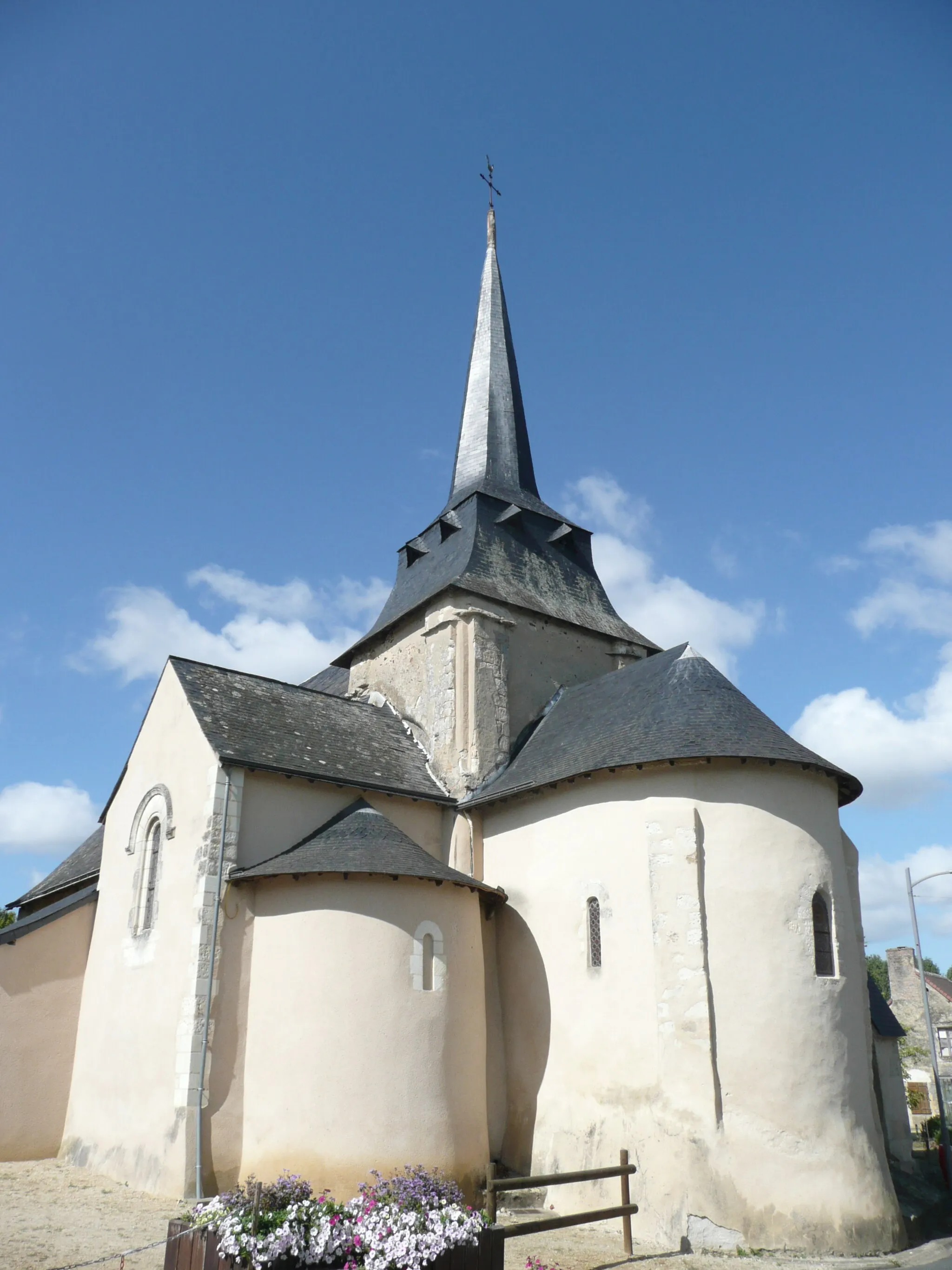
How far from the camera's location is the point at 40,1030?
53.1ft

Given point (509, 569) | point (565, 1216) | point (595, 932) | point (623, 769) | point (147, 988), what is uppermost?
point (509, 569)

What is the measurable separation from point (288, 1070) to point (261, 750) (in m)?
4.69

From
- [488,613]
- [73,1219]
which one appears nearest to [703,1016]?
[73,1219]

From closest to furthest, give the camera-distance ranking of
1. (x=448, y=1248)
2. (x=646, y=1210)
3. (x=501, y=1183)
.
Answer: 1. (x=448, y=1248)
2. (x=501, y=1183)
3. (x=646, y=1210)

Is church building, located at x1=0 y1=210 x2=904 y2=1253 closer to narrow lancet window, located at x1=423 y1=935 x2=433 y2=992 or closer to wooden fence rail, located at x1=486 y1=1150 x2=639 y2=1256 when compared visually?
narrow lancet window, located at x1=423 y1=935 x2=433 y2=992

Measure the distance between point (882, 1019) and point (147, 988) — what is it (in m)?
14.4

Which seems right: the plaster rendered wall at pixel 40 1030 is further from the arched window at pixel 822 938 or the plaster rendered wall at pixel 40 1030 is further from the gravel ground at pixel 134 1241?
the arched window at pixel 822 938

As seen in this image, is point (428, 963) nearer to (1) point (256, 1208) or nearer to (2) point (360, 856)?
(2) point (360, 856)

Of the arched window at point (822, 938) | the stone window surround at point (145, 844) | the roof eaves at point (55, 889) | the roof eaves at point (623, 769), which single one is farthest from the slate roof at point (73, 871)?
the arched window at point (822, 938)

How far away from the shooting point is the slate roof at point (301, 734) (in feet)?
48.8

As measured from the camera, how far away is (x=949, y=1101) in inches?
1330

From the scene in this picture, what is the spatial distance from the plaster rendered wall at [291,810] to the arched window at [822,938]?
21.4 feet

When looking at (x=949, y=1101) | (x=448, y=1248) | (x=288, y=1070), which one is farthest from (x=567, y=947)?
(x=949, y=1101)

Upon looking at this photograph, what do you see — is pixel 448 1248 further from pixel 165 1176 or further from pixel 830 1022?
pixel 830 1022
